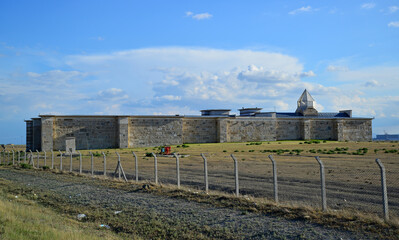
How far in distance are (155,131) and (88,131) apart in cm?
846

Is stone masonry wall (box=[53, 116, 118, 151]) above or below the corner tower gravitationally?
below

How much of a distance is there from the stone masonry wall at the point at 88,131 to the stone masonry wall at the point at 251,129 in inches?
658

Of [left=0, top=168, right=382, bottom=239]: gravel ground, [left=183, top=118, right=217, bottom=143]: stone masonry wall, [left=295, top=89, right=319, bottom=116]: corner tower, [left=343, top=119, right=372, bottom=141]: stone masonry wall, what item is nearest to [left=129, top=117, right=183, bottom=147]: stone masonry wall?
[left=183, top=118, right=217, bottom=143]: stone masonry wall

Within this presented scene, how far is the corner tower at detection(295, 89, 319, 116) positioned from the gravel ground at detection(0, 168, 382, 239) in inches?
2097

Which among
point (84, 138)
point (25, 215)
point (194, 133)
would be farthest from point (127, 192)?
point (194, 133)

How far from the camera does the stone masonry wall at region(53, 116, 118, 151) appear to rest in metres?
43.2

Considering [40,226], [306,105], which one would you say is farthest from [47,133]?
[306,105]

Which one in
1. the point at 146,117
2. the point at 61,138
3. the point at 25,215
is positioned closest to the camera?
the point at 25,215

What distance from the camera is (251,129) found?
182ft

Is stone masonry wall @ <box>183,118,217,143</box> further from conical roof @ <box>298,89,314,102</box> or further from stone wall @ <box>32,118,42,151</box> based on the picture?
conical roof @ <box>298,89,314,102</box>

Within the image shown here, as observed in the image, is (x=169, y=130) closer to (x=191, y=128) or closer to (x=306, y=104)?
(x=191, y=128)

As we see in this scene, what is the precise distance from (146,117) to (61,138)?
Result: 10597 mm

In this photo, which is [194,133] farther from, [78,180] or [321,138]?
[78,180]

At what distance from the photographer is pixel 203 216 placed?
934 cm
